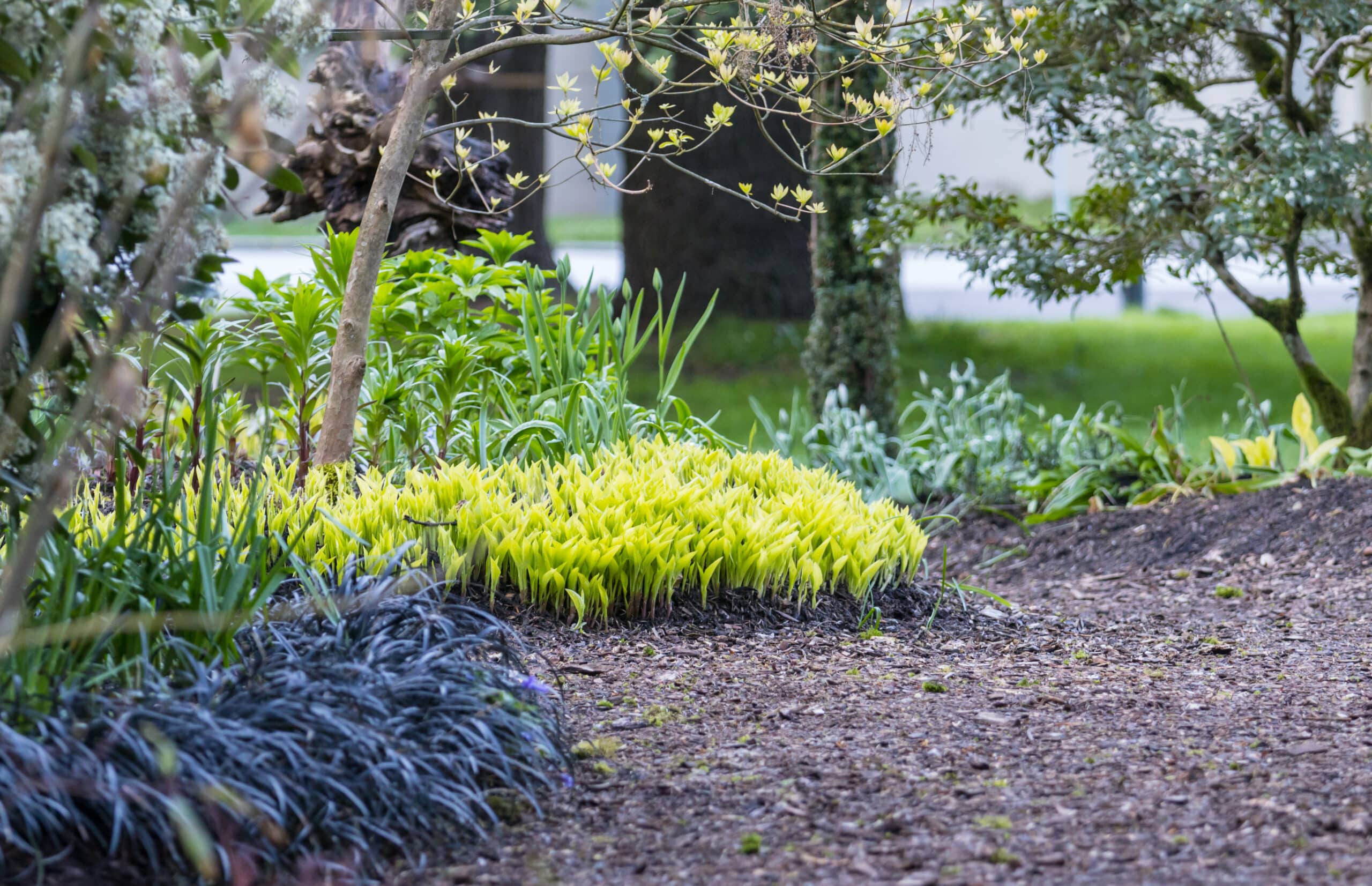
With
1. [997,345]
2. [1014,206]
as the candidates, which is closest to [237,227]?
[997,345]

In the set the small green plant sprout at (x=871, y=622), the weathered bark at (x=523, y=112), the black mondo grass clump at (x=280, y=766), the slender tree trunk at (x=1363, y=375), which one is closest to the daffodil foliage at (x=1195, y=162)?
the slender tree trunk at (x=1363, y=375)

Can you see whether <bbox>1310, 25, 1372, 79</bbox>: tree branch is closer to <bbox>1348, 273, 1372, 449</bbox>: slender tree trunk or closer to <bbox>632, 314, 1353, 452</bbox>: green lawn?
<bbox>1348, 273, 1372, 449</bbox>: slender tree trunk

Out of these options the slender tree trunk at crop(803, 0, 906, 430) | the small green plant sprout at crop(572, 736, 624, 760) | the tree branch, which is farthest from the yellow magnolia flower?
the small green plant sprout at crop(572, 736, 624, 760)

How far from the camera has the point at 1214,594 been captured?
14.5 feet

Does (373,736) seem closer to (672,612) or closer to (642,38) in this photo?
(672,612)

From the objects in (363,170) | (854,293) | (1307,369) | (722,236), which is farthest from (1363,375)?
(722,236)

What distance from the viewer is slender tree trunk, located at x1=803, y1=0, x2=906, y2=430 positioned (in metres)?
6.04

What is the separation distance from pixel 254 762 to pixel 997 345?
10.1m

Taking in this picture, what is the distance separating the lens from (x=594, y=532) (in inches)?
131

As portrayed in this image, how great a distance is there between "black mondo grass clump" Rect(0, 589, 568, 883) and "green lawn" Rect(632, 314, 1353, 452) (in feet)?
19.7

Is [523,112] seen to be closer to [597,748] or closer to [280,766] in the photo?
[597,748]

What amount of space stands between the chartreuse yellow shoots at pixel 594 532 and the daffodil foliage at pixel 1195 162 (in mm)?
2149

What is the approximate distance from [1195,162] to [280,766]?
4.55m

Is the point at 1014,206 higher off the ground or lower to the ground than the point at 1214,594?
higher
